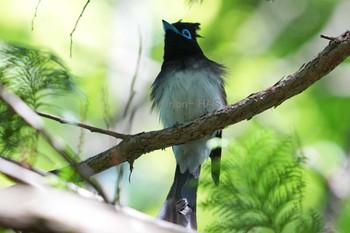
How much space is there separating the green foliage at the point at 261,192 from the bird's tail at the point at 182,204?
552 millimetres

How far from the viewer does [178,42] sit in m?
5.70

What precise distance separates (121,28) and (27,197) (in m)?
7.25

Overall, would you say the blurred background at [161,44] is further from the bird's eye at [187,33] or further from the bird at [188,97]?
the bird at [188,97]

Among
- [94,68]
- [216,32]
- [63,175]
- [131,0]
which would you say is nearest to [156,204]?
[94,68]

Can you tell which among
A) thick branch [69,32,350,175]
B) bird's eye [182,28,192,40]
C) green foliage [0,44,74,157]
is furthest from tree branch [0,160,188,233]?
bird's eye [182,28,192,40]

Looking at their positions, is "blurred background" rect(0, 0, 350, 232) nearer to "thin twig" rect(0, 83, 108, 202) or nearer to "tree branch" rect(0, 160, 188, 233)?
"thin twig" rect(0, 83, 108, 202)

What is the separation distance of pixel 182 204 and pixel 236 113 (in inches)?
23.8

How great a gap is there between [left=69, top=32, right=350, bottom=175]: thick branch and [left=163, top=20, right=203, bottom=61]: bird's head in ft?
6.22

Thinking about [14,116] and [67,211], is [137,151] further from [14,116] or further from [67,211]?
[67,211]

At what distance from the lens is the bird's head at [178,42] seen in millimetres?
5668

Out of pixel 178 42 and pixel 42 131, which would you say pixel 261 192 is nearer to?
pixel 42 131

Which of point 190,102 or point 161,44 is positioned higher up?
point 161,44

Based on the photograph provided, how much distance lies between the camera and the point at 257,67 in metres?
7.82

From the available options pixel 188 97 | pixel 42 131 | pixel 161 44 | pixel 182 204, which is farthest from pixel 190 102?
pixel 42 131
